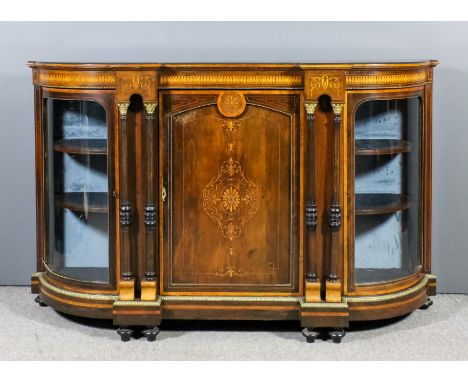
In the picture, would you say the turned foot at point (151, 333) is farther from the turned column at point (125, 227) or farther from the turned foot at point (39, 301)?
the turned foot at point (39, 301)

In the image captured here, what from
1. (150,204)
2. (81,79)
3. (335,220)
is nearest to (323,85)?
(335,220)

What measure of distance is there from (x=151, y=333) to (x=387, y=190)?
1.30 metres

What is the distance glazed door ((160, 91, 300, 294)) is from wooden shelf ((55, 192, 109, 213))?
31 cm

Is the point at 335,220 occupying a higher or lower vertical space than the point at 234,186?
lower

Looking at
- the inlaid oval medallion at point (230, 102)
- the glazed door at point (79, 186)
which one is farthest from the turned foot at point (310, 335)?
the inlaid oval medallion at point (230, 102)

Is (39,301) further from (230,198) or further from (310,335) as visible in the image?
(310,335)

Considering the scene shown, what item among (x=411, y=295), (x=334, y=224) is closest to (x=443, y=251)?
(x=411, y=295)

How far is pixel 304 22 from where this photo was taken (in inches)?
228

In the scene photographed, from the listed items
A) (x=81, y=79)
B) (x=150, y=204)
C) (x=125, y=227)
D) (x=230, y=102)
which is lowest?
(x=125, y=227)

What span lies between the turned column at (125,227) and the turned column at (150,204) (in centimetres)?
7

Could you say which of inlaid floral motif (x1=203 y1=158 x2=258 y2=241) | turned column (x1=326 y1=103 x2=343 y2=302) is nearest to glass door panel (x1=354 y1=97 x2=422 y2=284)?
turned column (x1=326 y1=103 x2=343 y2=302)

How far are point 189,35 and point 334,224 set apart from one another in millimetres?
1396

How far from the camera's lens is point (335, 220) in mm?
5066

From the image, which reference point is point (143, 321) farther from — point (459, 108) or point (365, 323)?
point (459, 108)
